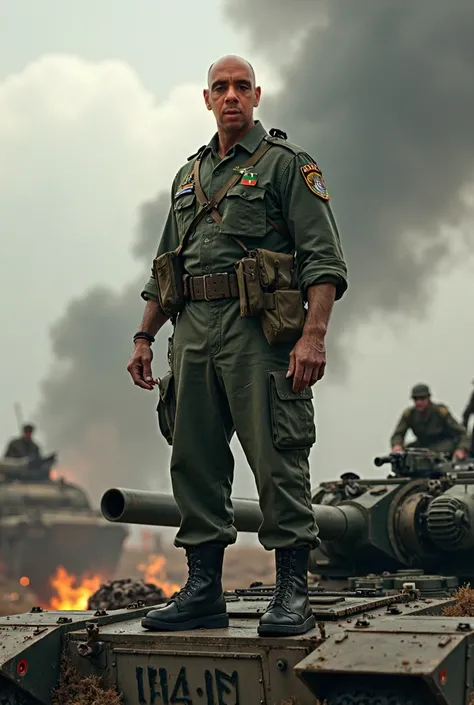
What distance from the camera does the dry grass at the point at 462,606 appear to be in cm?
640

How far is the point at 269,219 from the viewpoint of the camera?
Result: 19.4 ft

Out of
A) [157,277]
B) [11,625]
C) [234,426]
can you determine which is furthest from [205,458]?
[11,625]

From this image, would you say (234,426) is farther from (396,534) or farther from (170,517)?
A: (396,534)

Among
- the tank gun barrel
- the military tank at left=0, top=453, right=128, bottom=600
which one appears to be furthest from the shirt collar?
the military tank at left=0, top=453, right=128, bottom=600

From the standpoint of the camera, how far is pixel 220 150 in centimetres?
622

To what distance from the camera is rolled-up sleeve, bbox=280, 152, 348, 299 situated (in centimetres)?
570

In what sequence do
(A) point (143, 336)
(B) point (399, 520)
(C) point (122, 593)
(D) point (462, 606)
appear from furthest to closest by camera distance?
(C) point (122, 593)
(B) point (399, 520)
(D) point (462, 606)
(A) point (143, 336)

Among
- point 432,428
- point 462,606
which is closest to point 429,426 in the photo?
point 432,428

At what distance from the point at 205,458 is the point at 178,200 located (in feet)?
4.71

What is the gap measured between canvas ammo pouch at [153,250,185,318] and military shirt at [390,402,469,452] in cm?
818

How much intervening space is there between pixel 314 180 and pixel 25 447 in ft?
80.3

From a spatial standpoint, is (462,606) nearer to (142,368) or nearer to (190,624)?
(190,624)

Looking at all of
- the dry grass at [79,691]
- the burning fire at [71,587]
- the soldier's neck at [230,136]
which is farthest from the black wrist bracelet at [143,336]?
the burning fire at [71,587]

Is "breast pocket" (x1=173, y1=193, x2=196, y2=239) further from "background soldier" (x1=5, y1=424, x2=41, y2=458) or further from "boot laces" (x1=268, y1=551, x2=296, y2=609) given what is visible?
"background soldier" (x1=5, y1=424, x2=41, y2=458)
